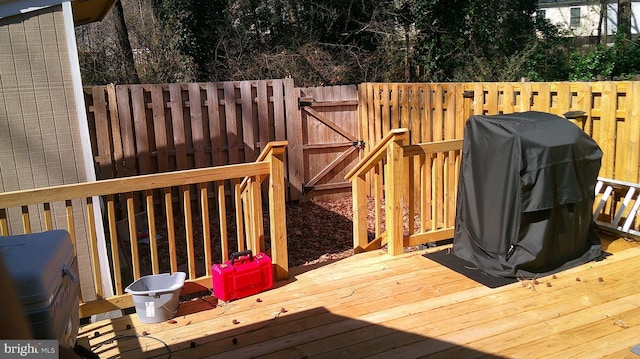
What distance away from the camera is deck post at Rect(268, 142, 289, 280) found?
152 inches

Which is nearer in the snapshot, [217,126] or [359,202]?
[359,202]

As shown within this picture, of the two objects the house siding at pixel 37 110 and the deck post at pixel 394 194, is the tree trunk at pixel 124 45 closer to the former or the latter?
the house siding at pixel 37 110

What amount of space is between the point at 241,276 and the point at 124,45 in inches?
338

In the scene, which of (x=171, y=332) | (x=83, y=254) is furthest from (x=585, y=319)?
(x=83, y=254)

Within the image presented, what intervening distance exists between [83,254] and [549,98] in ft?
14.4

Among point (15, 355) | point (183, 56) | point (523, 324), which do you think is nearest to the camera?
point (15, 355)

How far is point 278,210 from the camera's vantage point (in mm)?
3941

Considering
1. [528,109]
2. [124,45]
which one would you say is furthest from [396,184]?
[124,45]

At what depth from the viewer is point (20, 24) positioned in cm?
391


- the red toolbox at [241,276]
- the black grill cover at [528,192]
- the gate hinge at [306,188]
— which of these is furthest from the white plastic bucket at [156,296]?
the gate hinge at [306,188]

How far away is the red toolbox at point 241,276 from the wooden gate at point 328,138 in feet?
13.7

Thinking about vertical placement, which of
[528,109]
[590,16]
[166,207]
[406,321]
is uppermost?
[590,16]

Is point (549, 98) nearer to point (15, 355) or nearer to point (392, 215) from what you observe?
point (392, 215)

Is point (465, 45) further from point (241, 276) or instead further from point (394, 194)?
point (241, 276)
